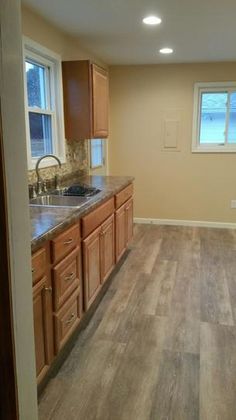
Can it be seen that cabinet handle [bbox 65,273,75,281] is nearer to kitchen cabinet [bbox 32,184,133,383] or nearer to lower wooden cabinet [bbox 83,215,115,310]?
kitchen cabinet [bbox 32,184,133,383]

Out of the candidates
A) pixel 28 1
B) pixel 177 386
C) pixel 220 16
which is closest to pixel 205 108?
pixel 220 16

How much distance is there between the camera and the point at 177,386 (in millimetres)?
2023

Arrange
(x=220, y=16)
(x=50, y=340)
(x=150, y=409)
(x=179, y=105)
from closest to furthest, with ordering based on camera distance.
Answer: (x=150, y=409) < (x=50, y=340) < (x=220, y=16) < (x=179, y=105)

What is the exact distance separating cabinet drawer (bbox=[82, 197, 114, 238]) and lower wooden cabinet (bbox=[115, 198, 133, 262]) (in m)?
0.28

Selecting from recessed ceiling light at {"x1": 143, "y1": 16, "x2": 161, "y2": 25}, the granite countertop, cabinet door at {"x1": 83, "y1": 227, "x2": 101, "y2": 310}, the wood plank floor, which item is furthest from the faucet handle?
recessed ceiling light at {"x1": 143, "y1": 16, "x2": 161, "y2": 25}

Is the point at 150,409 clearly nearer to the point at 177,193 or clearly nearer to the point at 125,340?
the point at 125,340

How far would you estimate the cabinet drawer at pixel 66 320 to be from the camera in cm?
207

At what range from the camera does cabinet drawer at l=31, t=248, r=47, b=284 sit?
1.75m

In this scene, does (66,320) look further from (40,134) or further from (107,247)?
(40,134)

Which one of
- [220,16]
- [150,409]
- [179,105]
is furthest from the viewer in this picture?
[179,105]

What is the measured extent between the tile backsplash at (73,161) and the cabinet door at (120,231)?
723 mm

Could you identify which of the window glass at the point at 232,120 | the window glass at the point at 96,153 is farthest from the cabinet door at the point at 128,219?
the window glass at the point at 232,120

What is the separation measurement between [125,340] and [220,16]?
2.66m

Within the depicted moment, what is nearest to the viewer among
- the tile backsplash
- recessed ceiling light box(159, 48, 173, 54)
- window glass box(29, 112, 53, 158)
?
window glass box(29, 112, 53, 158)
